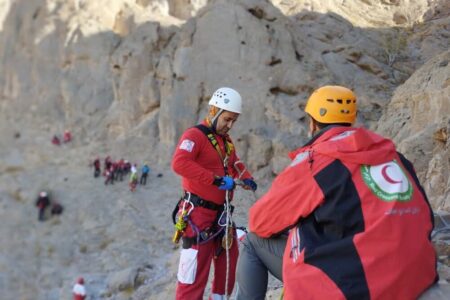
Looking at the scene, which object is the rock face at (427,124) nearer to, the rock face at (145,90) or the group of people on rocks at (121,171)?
the rock face at (145,90)

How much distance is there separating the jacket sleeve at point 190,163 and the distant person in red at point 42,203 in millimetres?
14815

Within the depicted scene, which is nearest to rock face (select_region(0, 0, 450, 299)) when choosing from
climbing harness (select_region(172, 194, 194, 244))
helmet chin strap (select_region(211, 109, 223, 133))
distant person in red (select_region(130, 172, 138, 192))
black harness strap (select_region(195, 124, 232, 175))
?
distant person in red (select_region(130, 172, 138, 192))

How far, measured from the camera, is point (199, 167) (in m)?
Answer: 4.38

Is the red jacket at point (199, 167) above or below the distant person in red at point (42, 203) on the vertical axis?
above

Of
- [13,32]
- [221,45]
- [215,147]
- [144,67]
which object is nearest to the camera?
[215,147]

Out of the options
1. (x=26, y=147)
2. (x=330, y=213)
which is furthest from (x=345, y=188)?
(x=26, y=147)

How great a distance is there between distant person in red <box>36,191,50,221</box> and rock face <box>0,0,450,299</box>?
0.46 meters

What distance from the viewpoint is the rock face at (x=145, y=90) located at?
14891mm

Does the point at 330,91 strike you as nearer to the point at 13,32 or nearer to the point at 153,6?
the point at 153,6

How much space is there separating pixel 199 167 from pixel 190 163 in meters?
0.09

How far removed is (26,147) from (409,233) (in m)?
21.9

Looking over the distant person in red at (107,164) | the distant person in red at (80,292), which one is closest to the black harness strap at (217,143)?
the distant person in red at (80,292)

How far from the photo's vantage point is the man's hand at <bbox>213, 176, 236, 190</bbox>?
172 inches

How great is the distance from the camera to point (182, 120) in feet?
62.2
